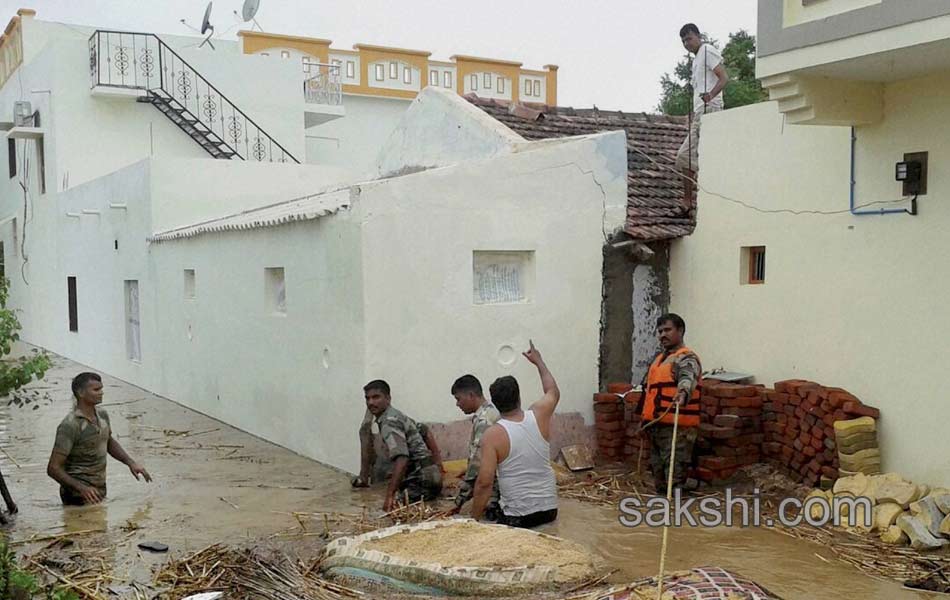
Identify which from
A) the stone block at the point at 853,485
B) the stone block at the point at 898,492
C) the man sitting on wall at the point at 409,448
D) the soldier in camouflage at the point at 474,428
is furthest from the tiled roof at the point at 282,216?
the stone block at the point at 898,492

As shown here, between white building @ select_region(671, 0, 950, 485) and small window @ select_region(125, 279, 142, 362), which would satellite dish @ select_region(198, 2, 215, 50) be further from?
white building @ select_region(671, 0, 950, 485)

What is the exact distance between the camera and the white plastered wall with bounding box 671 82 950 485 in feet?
24.6

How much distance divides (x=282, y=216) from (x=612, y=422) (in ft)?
14.4

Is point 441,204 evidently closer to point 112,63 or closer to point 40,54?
point 112,63

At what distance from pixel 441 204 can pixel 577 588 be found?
14.9 feet

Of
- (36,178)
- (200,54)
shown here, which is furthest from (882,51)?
(36,178)

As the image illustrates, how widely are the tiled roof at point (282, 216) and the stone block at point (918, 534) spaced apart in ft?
18.6

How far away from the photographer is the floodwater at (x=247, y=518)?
6.54m

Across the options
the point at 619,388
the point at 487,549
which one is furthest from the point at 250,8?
the point at 487,549

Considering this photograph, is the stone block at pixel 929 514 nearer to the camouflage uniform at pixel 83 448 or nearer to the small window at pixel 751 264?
the small window at pixel 751 264

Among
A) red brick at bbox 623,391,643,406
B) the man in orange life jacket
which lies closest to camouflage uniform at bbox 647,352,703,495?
the man in orange life jacket

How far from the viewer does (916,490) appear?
729 centimetres

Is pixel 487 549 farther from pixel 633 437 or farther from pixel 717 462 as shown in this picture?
pixel 633 437

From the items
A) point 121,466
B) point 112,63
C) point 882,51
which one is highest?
point 112,63
